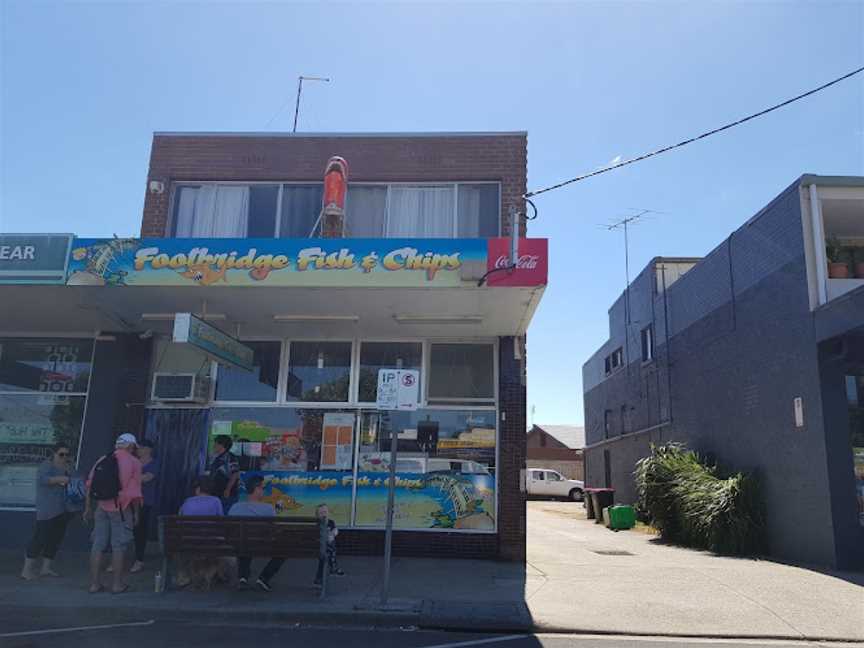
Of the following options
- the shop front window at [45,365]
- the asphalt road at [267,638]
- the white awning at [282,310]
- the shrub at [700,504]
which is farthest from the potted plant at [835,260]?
the shop front window at [45,365]

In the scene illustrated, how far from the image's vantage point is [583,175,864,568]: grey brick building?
1122 cm

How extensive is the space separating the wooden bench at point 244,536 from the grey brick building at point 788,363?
829 cm

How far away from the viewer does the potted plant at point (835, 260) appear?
40.0 ft

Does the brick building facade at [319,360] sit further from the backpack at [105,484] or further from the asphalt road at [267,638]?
the asphalt road at [267,638]

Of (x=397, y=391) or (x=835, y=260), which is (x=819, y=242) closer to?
(x=835, y=260)

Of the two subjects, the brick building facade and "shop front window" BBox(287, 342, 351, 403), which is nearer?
the brick building facade

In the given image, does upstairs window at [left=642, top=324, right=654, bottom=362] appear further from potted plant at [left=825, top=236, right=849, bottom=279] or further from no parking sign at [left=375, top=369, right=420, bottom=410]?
no parking sign at [left=375, top=369, right=420, bottom=410]

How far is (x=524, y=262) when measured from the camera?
8594mm

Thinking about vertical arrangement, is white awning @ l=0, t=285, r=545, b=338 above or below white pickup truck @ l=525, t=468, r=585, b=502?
above

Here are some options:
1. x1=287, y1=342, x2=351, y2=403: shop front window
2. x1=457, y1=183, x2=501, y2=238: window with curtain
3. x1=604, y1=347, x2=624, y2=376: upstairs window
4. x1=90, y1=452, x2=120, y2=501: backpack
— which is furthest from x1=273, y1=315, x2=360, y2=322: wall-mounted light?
x1=604, y1=347, x2=624, y2=376: upstairs window

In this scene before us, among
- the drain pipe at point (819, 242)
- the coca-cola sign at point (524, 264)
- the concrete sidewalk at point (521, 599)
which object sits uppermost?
the drain pipe at point (819, 242)

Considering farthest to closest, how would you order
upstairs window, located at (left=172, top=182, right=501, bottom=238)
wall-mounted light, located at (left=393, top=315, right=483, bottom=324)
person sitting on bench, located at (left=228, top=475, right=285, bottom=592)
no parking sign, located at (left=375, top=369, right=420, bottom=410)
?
upstairs window, located at (left=172, top=182, right=501, bottom=238) → wall-mounted light, located at (left=393, top=315, right=483, bottom=324) → person sitting on bench, located at (left=228, top=475, right=285, bottom=592) → no parking sign, located at (left=375, top=369, right=420, bottom=410)

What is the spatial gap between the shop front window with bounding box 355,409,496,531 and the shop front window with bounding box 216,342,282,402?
174 cm

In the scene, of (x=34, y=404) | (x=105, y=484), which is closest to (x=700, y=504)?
(x=105, y=484)
